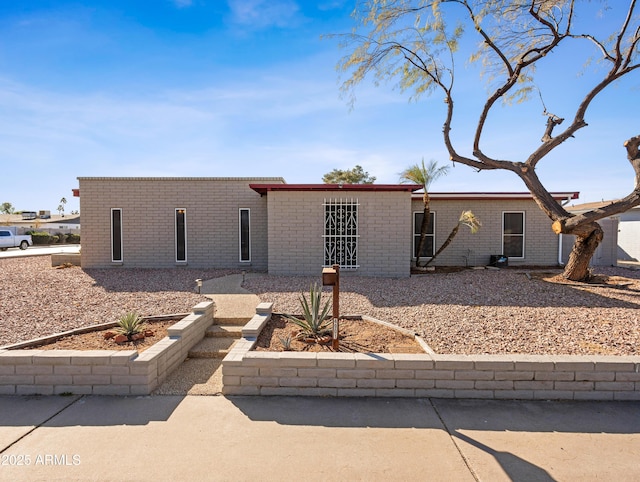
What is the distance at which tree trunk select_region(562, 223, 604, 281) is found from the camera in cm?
896

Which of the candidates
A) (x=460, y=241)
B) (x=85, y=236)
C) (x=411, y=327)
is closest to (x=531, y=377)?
(x=411, y=327)

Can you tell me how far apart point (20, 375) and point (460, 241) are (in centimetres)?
1228

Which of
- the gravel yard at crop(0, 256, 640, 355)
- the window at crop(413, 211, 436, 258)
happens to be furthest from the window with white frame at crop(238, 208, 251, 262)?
the window at crop(413, 211, 436, 258)

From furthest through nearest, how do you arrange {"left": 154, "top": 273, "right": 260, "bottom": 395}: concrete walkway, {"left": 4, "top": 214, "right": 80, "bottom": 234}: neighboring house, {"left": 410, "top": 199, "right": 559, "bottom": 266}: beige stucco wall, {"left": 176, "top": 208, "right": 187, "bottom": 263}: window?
{"left": 4, "top": 214, "right": 80, "bottom": 234}: neighboring house
{"left": 410, "top": 199, "right": 559, "bottom": 266}: beige stucco wall
{"left": 176, "top": 208, "right": 187, "bottom": 263}: window
{"left": 154, "top": 273, "right": 260, "bottom": 395}: concrete walkway

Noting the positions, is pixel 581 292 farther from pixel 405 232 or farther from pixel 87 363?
pixel 87 363

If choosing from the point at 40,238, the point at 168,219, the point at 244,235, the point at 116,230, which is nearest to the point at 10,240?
the point at 40,238

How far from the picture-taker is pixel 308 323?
5113mm

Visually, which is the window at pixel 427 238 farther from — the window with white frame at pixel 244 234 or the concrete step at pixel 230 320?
the concrete step at pixel 230 320

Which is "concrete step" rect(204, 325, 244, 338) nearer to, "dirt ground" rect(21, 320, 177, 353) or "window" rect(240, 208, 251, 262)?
"dirt ground" rect(21, 320, 177, 353)

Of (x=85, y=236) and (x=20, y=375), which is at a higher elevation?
(x=85, y=236)

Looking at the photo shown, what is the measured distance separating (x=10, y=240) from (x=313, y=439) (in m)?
30.4

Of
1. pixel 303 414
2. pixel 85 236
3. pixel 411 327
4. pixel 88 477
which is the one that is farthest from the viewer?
pixel 85 236

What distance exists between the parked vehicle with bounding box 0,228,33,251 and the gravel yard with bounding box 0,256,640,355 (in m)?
18.3

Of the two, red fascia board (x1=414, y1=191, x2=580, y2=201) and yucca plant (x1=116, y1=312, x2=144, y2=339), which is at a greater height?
red fascia board (x1=414, y1=191, x2=580, y2=201)
